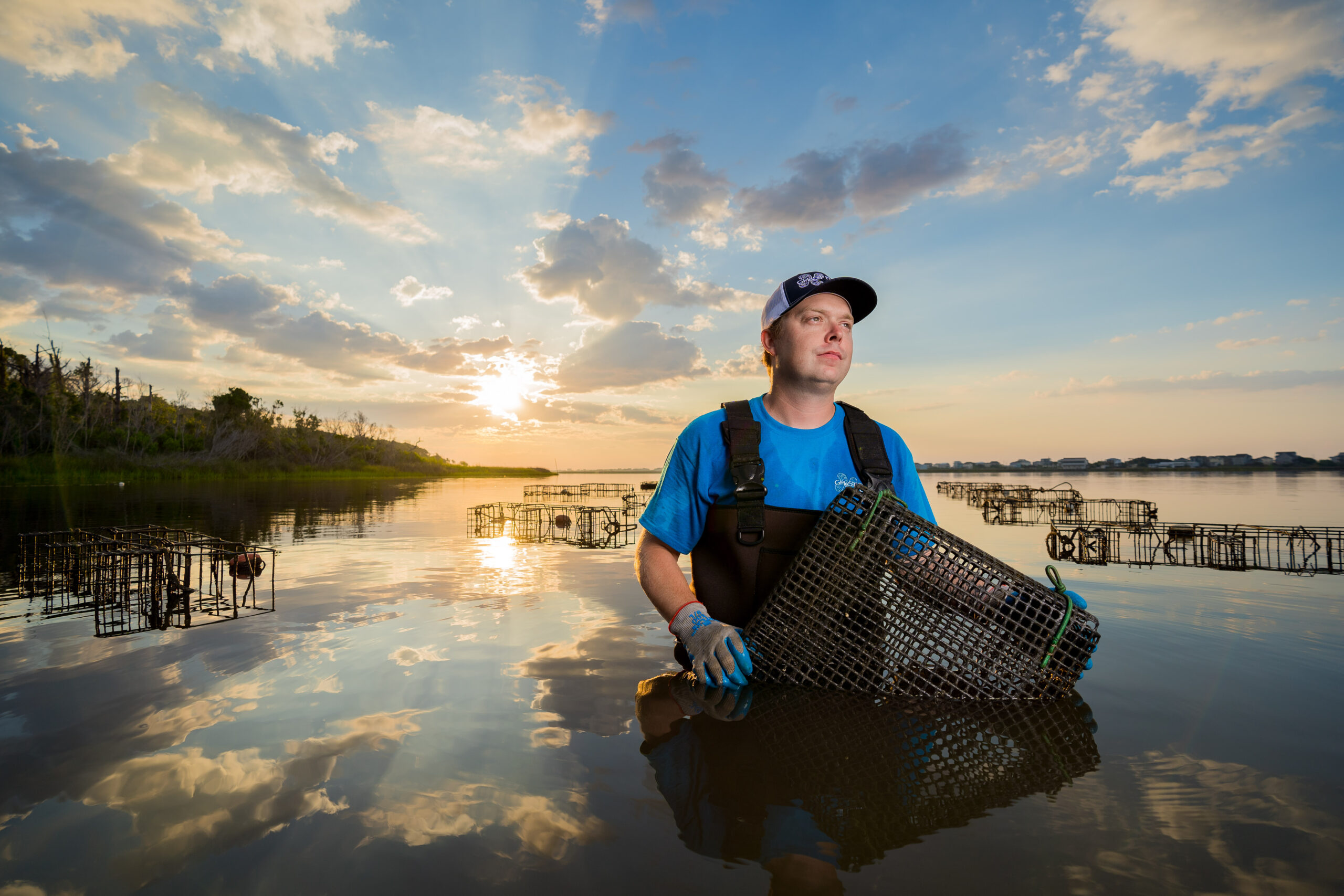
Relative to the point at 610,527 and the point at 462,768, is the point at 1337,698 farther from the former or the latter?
the point at 610,527

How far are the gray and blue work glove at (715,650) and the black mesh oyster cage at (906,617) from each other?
12.4 inches

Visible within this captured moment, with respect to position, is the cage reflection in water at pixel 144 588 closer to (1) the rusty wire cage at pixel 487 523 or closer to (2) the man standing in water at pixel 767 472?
(2) the man standing in water at pixel 767 472

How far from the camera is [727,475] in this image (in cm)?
364

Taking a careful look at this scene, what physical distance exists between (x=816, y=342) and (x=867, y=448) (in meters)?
0.78

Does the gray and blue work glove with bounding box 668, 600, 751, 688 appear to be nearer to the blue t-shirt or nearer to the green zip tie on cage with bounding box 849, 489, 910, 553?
the blue t-shirt

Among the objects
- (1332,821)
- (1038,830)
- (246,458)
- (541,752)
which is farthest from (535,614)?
(246,458)

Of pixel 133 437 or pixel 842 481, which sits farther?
pixel 133 437

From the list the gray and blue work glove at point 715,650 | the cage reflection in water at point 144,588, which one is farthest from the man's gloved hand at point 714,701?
the cage reflection in water at point 144,588

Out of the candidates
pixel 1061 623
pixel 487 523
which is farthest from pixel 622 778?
pixel 487 523

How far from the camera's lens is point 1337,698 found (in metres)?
5.03

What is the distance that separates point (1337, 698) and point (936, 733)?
465 centimetres

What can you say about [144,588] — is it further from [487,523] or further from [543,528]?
[543,528]

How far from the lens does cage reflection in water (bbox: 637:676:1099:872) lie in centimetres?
256

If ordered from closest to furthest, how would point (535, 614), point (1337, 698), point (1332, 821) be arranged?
point (1332, 821) → point (1337, 698) → point (535, 614)
